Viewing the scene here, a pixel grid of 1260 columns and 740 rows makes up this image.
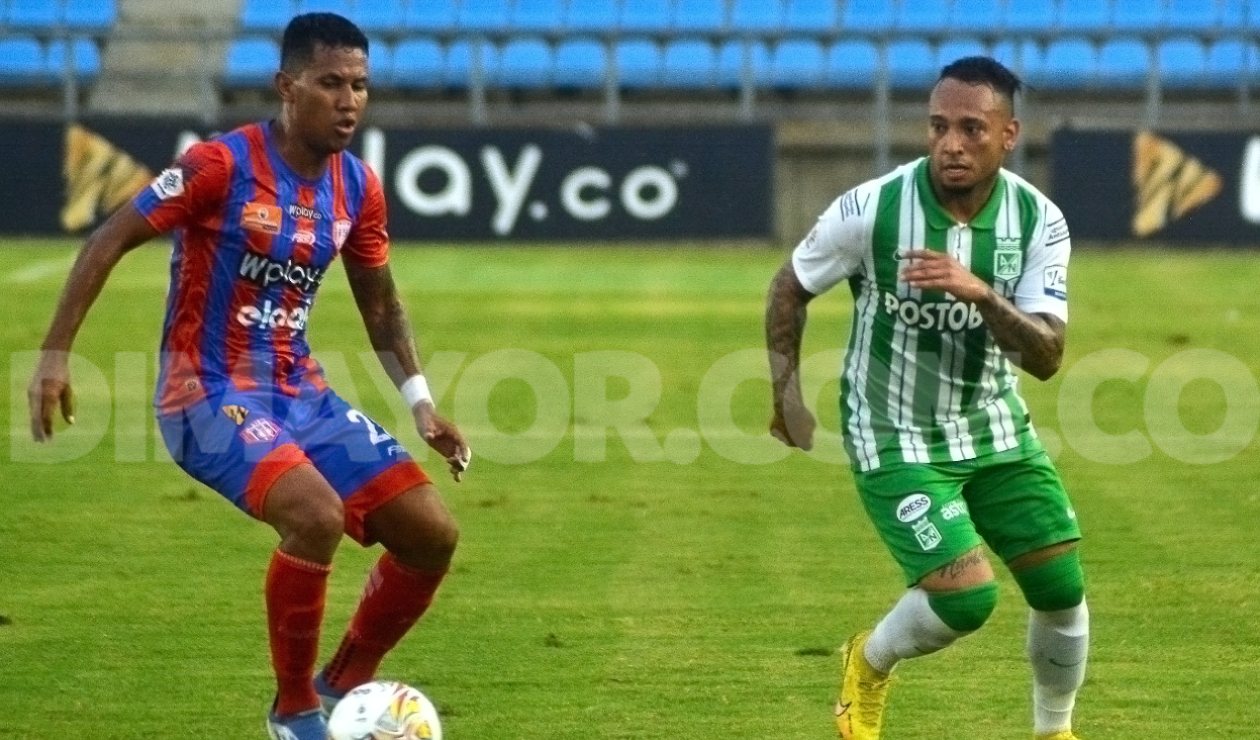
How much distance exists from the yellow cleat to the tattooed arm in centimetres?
65

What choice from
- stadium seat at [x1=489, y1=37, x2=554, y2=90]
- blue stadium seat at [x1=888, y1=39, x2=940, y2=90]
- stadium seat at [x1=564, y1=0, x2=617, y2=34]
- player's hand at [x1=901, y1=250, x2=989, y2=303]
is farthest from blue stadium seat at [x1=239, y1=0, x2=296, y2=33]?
player's hand at [x1=901, y1=250, x2=989, y2=303]

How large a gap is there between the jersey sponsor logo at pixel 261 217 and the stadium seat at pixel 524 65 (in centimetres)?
2444

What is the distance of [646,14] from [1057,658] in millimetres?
28396

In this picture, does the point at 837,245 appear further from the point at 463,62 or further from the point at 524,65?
the point at 463,62

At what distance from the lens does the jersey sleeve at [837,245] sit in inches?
235

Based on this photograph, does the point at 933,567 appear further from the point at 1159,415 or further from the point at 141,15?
the point at 141,15

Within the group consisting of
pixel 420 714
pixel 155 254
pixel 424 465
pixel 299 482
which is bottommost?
pixel 155 254

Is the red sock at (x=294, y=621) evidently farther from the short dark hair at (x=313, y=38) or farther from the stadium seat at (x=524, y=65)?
the stadium seat at (x=524, y=65)

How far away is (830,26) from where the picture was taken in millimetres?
33062

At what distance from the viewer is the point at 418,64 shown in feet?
103

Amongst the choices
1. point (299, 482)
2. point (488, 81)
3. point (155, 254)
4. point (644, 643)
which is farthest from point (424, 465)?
point (488, 81)

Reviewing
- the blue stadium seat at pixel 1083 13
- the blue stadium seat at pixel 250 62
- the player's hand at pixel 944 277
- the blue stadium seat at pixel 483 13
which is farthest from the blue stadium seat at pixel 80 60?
the player's hand at pixel 944 277

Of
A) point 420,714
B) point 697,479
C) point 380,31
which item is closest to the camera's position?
point 420,714

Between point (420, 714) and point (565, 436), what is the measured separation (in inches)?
288
